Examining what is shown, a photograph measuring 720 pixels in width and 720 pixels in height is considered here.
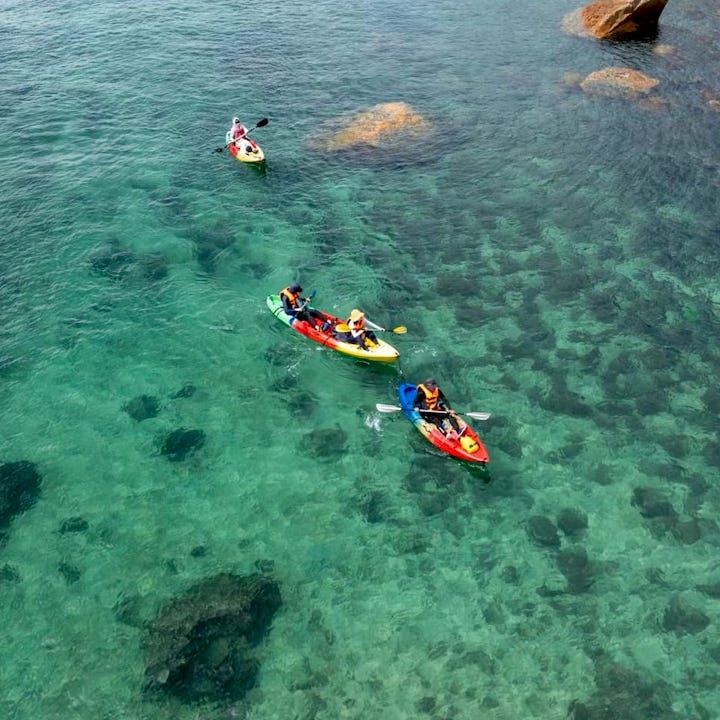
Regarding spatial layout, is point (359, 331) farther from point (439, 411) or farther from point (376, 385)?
point (439, 411)

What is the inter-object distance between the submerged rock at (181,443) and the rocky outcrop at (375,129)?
25.3m

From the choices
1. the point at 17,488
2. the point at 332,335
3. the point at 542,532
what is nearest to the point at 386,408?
the point at 332,335

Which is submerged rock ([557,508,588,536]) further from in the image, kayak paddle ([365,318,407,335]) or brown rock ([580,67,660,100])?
brown rock ([580,67,660,100])

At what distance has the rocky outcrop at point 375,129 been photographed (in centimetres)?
4575

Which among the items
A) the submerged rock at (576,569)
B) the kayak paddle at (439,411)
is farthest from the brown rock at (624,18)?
the submerged rock at (576,569)

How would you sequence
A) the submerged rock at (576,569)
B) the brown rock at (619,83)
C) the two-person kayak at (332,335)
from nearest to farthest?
the submerged rock at (576,569) < the two-person kayak at (332,335) < the brown rock at (619,83)

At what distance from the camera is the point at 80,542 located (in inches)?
975

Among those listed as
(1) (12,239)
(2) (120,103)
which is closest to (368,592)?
(1) (12,239)

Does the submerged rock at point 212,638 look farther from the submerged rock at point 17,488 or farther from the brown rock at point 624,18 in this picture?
the brown rock at point 624,18

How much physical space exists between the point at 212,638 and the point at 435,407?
→ 12415mm

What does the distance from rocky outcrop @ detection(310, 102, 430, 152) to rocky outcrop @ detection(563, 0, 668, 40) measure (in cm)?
2103

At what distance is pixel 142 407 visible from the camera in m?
29.7

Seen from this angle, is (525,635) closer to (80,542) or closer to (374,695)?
(374,695)

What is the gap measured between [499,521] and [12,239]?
32395 mm
